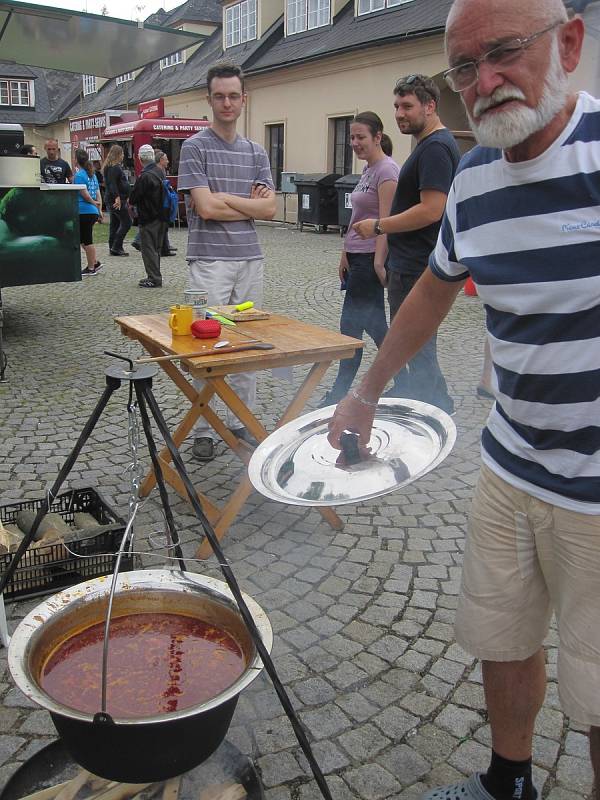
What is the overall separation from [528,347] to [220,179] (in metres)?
3.34

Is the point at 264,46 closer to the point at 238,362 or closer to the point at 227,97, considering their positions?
the point at 227,97

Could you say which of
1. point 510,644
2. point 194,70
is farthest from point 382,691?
point 194,70

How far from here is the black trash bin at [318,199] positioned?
62.5 ft

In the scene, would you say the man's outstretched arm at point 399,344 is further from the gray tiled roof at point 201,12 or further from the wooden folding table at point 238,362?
the gray tiled roof at point 201,12

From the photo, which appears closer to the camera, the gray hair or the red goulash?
the gray hair

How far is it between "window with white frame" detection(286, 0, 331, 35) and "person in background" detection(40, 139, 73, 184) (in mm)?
12495

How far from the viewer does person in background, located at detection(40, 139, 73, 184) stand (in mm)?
12922

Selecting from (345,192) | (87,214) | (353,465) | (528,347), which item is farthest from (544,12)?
(345,192)

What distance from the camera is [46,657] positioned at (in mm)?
1982

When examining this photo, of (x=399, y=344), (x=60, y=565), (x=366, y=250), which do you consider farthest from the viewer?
(x=366, y=250)

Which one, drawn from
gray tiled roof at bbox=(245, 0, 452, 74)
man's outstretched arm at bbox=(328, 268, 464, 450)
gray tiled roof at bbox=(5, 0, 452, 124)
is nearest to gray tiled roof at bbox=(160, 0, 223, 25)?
gray tiled roof at bbox=(5, 0, 452, 124)

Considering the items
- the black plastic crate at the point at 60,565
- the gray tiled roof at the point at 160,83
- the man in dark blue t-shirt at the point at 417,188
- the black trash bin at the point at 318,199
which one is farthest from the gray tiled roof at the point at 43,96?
the black plastic crate at the point at 60,565

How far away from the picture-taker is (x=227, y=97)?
439 cm

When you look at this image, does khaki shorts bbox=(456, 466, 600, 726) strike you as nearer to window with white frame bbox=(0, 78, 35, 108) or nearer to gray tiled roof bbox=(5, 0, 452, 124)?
gray tiled roof bbox=(5, 0, 452, 124)
